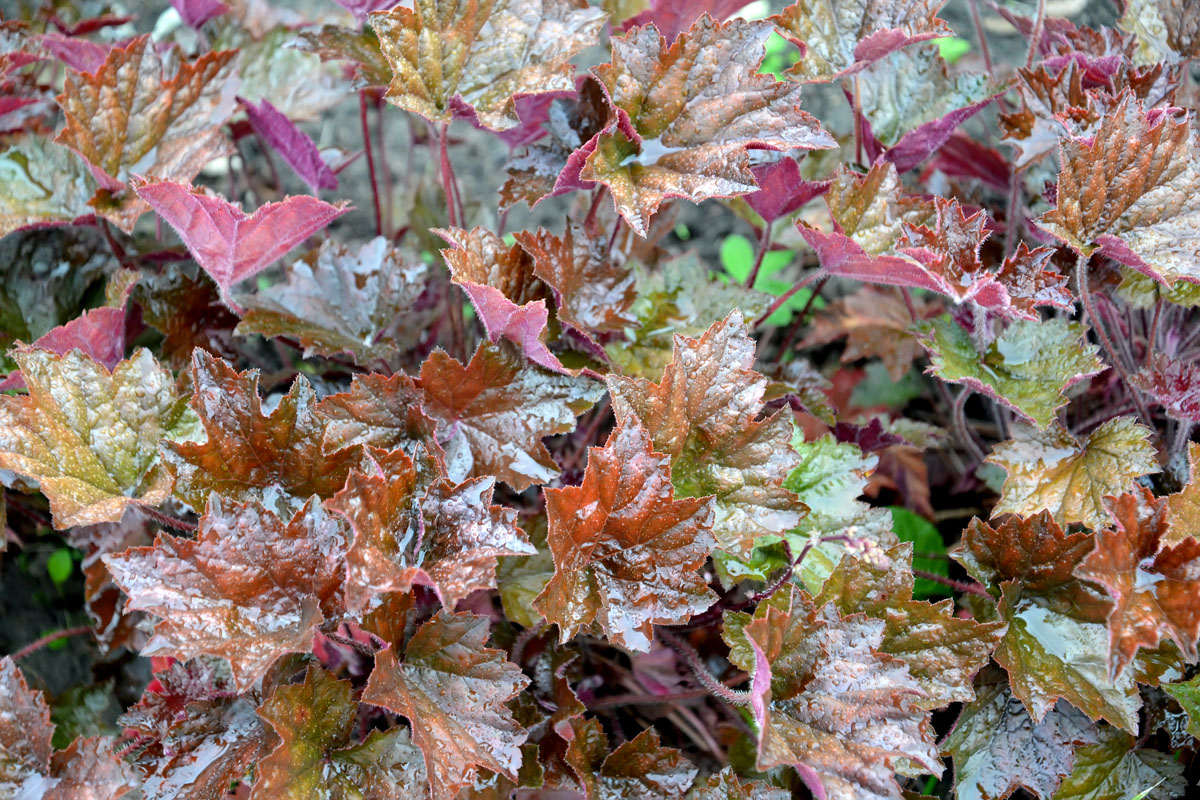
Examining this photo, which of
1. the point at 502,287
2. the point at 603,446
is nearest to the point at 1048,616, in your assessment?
the point at 603,446

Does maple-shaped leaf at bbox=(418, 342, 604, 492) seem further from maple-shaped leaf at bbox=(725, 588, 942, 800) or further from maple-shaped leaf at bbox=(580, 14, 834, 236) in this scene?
maple-shaped leaf at bbox=(725, 588, 942, 800)

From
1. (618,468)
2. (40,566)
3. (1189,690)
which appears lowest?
(40,566)

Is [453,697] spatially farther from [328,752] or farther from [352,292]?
[352,292]

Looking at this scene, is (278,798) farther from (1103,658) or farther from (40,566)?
(40,566)

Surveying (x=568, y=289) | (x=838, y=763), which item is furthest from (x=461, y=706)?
(x=568, y=289)

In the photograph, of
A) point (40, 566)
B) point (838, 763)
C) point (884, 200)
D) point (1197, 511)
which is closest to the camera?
point (838, 763)

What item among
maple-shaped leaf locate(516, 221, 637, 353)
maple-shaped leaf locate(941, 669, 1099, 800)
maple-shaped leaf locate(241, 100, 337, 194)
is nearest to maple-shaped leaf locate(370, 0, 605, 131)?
maple-shaped leaf locate(516, 221, 637, 353)

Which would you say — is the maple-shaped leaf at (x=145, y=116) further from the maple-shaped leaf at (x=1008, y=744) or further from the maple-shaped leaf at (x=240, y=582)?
the maple-shaped leaf at (x=1008, y=744)

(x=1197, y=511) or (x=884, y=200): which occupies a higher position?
(x=884, y=200)
